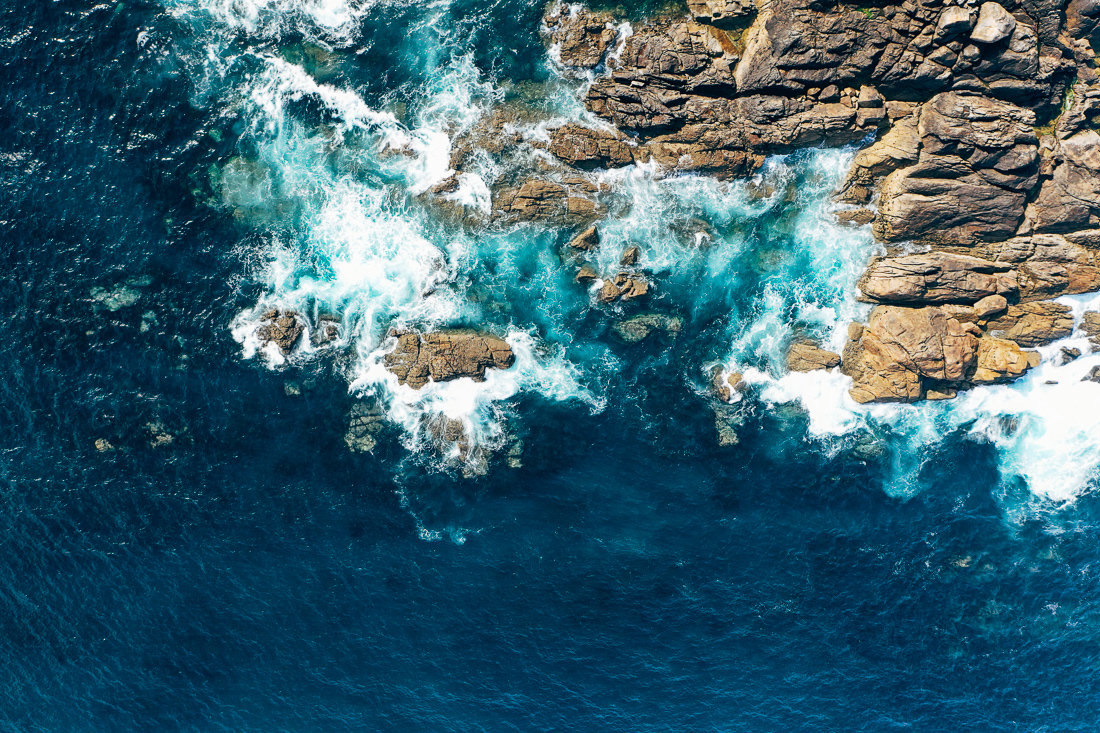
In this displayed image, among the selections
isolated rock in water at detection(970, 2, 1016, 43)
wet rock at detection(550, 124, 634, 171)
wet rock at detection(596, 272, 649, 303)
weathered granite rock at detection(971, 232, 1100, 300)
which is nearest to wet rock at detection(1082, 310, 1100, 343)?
weathered granite rock at detection(971, 232, 1100, 300)

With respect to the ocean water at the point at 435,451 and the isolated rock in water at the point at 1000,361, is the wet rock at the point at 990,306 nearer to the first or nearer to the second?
the isolated rock in water at the point at 1000,361

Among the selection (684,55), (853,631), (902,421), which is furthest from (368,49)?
(853,631)

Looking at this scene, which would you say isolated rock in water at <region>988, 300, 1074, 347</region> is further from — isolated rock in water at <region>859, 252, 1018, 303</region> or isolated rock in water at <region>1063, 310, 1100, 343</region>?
isolated rock in water at <region>859, 252, 1018, 303</region>

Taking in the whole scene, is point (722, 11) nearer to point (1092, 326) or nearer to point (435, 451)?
point (1092, 326)

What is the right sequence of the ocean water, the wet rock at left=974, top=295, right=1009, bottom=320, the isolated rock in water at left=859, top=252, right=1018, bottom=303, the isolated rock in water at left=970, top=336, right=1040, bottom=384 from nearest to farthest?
the isolated rock in water at left=859, top=252, right=1018, bottom=303 < the wet rock at left=974, top=295, right=1009, bottom=320 < the ocean water < the isolated rock in water at left=970, top=336, right=1040, bottom=384

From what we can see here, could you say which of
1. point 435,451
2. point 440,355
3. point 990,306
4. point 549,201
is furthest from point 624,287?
point 990,306

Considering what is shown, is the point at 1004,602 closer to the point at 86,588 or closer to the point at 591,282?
the point at 591,282
